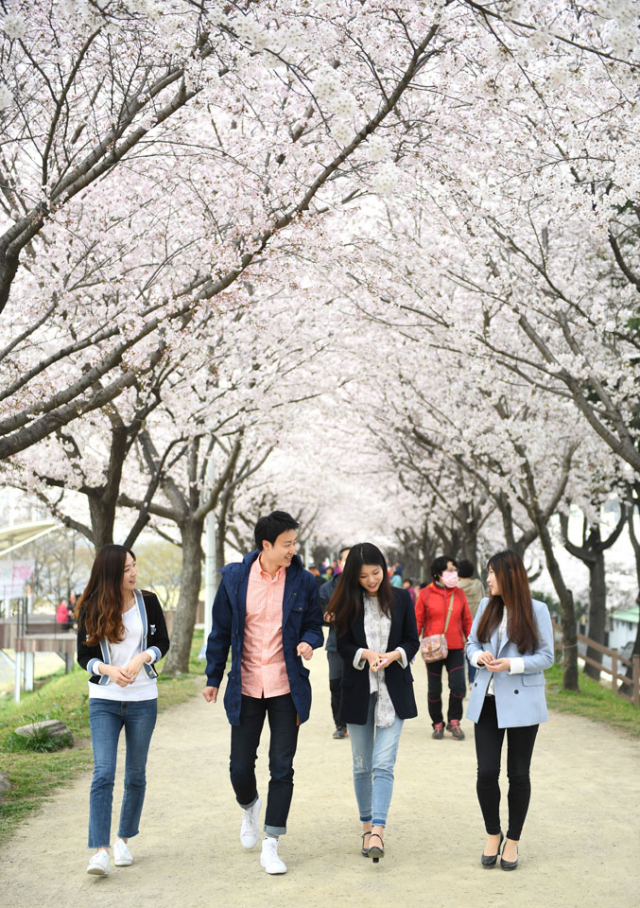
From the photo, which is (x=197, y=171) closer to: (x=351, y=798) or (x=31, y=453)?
(x=351, y=798)

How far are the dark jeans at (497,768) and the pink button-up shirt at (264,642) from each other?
110 centimetres

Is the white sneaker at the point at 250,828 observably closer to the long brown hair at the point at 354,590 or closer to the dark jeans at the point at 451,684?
the long brown hair at the point at 354,590

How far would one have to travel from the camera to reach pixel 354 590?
5586 mm

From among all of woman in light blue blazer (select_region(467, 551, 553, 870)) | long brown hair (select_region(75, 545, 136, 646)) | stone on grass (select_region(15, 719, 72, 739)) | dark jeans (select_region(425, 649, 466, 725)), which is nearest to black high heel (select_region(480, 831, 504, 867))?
woman in light blue blazer (select_region(467, 551, 553, 870))

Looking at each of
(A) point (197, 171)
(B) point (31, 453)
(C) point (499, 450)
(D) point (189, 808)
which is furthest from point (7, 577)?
(D) point (189, 808)

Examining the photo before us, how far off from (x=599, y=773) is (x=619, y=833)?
230cm

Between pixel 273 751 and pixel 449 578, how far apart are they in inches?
196

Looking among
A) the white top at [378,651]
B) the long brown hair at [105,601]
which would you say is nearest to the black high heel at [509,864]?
the white top at [378,651]

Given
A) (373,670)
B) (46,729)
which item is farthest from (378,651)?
(46,729)

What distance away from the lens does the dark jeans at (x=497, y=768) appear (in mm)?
5109

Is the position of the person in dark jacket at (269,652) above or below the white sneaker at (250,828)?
above

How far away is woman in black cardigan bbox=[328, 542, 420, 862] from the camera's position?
535 cm

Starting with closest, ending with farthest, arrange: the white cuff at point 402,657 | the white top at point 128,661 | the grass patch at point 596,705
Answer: the white top at point 128,661, the white cuff at point 402,657, the grass patch at point 596,705

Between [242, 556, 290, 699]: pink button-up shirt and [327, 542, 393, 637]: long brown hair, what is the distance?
17.6 inches
